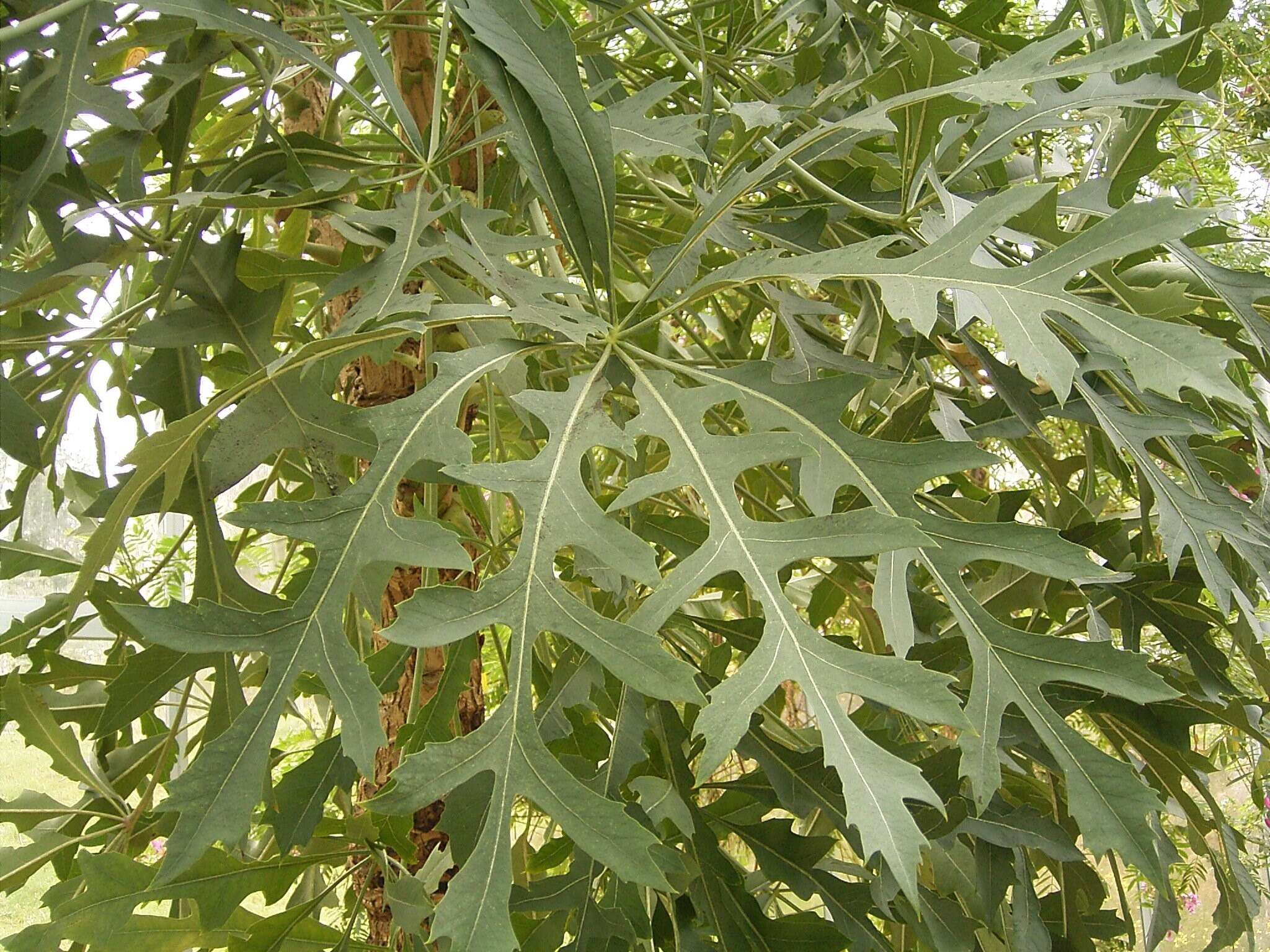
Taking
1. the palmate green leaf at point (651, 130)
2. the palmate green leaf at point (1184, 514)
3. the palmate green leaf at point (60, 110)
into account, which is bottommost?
the palmate green leaf at point (1184, 514)

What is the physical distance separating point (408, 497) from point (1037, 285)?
0.44 metres

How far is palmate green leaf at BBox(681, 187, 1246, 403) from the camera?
38cm

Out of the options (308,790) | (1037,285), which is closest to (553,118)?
(1037,285)

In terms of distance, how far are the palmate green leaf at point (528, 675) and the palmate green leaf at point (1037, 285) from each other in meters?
0.12

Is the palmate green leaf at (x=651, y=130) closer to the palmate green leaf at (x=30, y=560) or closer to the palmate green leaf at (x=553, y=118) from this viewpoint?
the palmate green leaf at (x=553, y=118)

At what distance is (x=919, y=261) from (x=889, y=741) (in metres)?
0.23

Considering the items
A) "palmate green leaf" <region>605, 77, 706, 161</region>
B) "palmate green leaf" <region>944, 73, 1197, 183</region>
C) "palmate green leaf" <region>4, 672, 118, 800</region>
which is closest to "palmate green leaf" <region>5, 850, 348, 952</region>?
"palmate green leaf" <region>4, 672, 118, 800</region>

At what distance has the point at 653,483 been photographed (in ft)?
1.32

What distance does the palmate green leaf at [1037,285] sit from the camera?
38cm

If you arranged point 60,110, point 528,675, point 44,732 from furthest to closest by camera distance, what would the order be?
point 44,732 < point 60,110 < point 528,675

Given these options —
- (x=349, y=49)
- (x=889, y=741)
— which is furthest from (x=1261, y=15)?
(x=889, y=741)

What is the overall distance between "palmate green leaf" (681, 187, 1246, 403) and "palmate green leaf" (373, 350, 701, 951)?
0.39 feet

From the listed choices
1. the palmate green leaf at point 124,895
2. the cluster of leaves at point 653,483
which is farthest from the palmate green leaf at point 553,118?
the palmate green leaf at point 124,895

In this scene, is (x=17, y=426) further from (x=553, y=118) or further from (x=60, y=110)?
(x=553, y=118)
